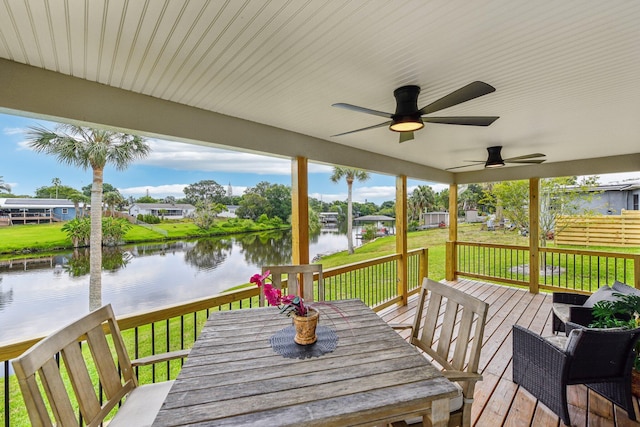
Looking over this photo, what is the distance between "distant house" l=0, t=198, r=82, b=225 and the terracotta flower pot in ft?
8.26

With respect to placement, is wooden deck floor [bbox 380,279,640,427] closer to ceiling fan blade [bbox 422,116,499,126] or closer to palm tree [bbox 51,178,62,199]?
ceiling fan blade [bbox 422,116,499,126]

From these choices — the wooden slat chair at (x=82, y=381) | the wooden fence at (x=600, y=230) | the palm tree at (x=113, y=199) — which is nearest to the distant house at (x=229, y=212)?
the palm tree at (x=113, y=199)

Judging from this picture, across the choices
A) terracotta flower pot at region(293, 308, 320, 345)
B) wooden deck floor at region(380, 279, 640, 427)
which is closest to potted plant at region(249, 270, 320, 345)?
terracotta flower pot at region(293, 308, 320, 345)

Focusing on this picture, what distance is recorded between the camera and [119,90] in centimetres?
223

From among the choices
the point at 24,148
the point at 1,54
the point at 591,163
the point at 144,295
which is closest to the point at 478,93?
the point at 1,54

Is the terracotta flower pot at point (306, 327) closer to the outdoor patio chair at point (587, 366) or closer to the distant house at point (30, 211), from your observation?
the outdoor patio chair at point (587, 366)

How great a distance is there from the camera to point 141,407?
59.1 inches

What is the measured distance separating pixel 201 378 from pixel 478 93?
2.31 meters

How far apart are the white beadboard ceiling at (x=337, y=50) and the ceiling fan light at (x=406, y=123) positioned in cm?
28

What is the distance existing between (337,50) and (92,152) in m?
3.22

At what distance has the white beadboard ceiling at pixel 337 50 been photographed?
1.37m

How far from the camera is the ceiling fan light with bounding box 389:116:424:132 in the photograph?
2148 mm

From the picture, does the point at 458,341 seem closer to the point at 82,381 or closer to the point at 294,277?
the point at 294,277

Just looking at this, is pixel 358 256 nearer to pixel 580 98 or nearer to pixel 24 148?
pixel 580 98
